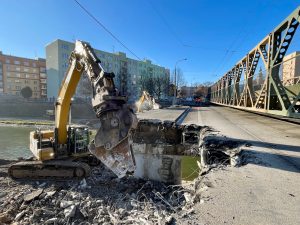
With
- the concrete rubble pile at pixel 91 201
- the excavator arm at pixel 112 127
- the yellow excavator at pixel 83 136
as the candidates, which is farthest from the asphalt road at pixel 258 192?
the yellow excavator at pixel 83 136

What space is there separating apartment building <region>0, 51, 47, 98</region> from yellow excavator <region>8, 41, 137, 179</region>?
85.1 metres

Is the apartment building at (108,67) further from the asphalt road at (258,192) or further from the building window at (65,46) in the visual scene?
the asphalt road at (258,192)

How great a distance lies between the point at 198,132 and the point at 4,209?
23.4 ft

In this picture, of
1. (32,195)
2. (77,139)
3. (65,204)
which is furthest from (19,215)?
(77,139)

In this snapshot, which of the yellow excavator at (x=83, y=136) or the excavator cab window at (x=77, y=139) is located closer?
the yellow excavator at (x=83, y=136)

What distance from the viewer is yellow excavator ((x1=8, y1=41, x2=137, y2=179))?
4.50 m

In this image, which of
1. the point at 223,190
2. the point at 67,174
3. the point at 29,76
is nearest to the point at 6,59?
the point at 29,76

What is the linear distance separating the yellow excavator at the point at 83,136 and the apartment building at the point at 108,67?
39.9 m

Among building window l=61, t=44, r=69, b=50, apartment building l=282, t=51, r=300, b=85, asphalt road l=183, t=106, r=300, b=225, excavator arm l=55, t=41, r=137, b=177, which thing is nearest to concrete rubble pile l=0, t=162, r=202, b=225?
asphalt road l=183, t=106, r=300, b=225

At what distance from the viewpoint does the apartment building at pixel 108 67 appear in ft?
205

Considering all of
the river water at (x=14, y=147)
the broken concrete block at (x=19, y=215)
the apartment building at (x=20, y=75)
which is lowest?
the river water at (x=14, y=147)

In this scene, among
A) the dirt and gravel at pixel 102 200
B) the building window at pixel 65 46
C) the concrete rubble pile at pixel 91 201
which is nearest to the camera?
the dirt and gravel at pixel 102 200

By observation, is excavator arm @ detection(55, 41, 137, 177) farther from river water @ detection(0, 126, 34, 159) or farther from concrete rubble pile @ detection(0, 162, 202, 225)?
river water @ detection(0, 126, 34, 159)

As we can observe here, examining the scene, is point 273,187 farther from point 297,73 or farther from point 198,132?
point 297,73
